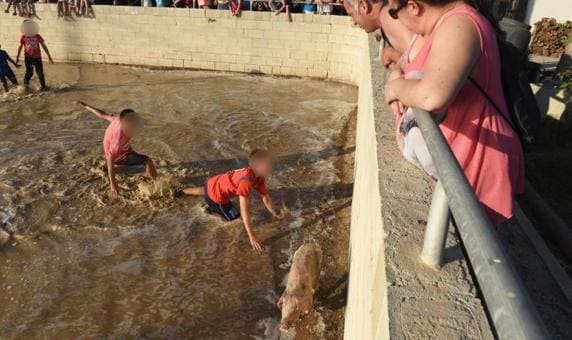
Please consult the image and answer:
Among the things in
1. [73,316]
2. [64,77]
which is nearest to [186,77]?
[64,77]

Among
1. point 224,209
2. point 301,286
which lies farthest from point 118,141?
point 301,286

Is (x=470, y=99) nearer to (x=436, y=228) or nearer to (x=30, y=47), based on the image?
(x=436, y=228)

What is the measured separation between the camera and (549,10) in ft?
45.3

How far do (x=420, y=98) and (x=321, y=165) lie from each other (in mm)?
5554

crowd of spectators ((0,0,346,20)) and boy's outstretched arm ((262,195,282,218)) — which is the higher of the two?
crowd of spectators ((0,0,346,20))

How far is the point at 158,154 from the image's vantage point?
24.0 ft

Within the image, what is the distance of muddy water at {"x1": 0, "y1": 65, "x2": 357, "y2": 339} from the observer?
3.98m

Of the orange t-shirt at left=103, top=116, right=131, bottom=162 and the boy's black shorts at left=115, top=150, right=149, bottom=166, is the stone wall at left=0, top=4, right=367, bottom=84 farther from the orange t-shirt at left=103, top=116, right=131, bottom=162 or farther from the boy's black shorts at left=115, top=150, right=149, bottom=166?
the orange t-shirt at left=103, top=116, right=131, bottom=162

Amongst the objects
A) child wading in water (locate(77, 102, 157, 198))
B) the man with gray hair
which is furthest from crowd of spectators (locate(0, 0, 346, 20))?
the man with gray hair

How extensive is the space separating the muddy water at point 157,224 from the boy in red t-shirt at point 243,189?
26cm

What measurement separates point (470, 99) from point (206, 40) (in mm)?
12069

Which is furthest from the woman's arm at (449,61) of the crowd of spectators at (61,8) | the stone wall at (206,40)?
the crowd of spectators at (61,8)

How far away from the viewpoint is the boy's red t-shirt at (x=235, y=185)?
14.8 ft

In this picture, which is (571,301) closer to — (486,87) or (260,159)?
(486,87)
